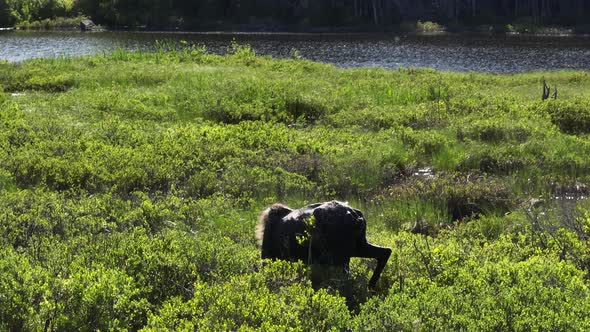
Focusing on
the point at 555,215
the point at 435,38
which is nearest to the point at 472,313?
the point at 555,215

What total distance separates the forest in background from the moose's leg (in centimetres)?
8169

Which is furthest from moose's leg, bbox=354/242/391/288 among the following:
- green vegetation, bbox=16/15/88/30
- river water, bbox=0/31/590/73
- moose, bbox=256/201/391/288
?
green vegetation, bbox=16/15/88/30

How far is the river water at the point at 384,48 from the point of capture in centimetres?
4744

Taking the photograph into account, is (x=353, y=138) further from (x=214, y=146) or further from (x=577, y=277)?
(x=577, y=277)

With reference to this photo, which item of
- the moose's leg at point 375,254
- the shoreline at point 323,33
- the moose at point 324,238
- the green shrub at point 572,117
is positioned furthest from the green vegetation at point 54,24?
the moose's leg at point 375,254

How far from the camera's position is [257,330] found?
579cm

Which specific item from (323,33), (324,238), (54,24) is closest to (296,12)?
(323,33)

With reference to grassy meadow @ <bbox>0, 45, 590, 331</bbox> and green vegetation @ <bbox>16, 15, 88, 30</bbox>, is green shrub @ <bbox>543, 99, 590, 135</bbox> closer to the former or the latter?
grassy meadow @ <bbox>0, 45, 590, 331</bbox>

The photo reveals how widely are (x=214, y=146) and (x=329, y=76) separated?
13749mm

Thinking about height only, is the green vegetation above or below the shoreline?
above

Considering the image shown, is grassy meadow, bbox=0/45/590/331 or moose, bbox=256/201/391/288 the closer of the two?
grassy meadow, bbox=0/45/590/331

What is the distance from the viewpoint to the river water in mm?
47438

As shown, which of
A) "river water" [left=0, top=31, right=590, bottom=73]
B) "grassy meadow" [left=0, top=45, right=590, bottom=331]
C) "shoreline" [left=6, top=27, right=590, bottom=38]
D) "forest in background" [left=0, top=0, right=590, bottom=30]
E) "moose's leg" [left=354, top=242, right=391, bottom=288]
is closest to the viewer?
"grassy meadow" [left=0, top=45, right=590, bottom=331]

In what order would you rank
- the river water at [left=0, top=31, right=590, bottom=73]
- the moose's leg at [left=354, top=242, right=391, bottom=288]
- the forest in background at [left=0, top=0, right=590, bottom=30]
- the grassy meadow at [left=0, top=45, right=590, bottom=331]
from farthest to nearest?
the forest in background at [left=0, top=0, right=590, bottom=30], the river water at [left=0, top=31, right=590, bottom=73], the moose's leg at [left=354, top=242, right=391, bottom=288], the grassy meadow at [left=0, top=45, right=590, bottom=331]
